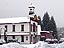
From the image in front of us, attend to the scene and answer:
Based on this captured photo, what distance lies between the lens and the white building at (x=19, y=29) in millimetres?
40969

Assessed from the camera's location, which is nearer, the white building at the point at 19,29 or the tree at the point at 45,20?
the white building at the point at 19,29

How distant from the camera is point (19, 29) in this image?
136ft

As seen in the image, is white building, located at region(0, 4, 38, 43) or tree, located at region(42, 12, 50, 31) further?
tree, located at region(42, 12, 50, 31)

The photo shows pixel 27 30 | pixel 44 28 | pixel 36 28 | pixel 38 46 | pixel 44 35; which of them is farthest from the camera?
pixel 44 28

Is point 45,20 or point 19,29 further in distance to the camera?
point 45,20

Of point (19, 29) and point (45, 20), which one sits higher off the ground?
point (45, 20)

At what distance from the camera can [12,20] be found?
42.6m

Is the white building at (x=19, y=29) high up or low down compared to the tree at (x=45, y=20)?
down

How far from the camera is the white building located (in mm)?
40969

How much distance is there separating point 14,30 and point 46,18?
110 feet

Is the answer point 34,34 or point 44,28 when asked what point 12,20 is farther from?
point 44,28

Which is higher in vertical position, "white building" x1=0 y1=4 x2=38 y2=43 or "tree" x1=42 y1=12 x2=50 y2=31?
"tree" x1=42 y1=12 x2=50 y2=31

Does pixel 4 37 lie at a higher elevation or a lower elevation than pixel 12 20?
lower

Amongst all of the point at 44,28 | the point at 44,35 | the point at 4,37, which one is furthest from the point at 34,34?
the point at 44,28
